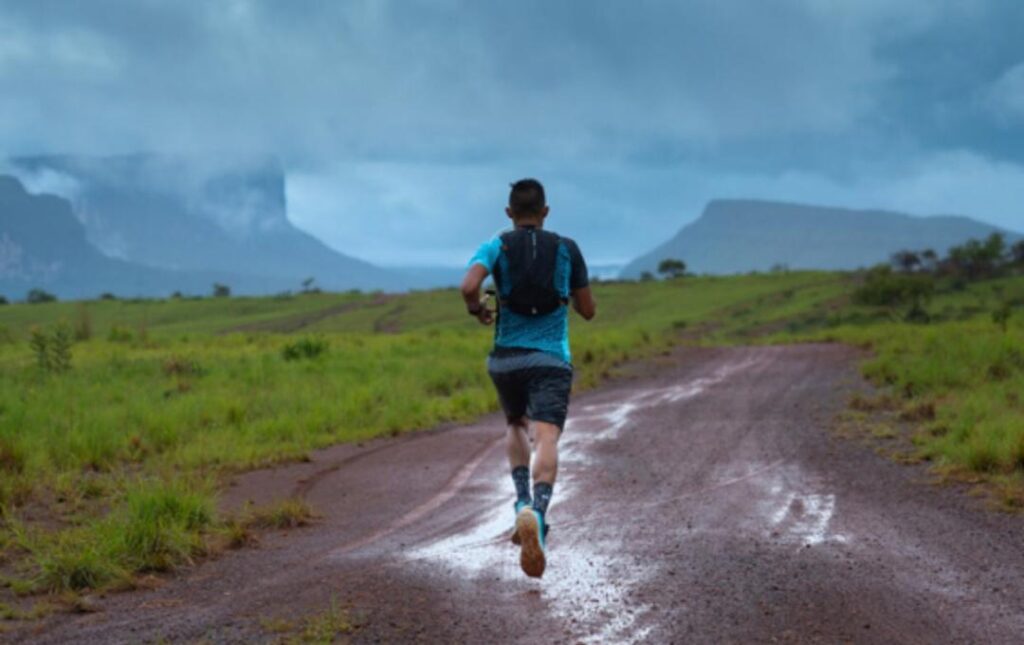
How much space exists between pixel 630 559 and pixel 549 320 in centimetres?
159

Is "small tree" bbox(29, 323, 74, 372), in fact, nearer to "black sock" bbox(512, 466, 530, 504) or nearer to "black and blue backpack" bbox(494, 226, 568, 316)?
"black sock" bbox(512, 466, 530, 504)

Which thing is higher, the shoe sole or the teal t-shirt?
the teal t-shirt

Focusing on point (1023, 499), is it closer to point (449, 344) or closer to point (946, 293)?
point (449, 344)

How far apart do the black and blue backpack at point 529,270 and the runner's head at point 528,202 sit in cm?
8

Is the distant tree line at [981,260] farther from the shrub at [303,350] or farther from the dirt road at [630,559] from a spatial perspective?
the dirt road at [630,559]

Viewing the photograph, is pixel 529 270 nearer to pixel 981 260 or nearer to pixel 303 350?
pixel 303 350

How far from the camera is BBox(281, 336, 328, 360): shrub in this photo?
23.5 metres

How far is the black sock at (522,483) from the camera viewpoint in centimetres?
613

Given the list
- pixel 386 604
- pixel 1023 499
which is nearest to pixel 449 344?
pixel 1023 499

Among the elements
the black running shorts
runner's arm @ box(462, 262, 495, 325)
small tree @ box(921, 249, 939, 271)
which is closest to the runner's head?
runner's arm @ box(462, 262, 495, 325)

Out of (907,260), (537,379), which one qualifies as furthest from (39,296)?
(537,379)

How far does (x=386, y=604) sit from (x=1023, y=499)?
547 cm

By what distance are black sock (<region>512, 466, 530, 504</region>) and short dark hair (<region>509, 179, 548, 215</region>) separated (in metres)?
1.64

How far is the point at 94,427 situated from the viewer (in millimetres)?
12008
